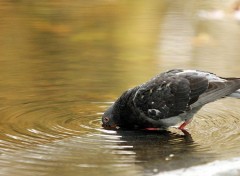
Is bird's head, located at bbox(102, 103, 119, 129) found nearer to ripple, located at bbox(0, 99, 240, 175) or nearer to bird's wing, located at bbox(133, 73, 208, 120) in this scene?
ripple, located at bbox(0, 99, 240, 175)

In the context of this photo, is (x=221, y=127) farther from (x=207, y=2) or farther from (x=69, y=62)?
(x=207, y=2)

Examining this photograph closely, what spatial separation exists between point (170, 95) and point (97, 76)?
198cm

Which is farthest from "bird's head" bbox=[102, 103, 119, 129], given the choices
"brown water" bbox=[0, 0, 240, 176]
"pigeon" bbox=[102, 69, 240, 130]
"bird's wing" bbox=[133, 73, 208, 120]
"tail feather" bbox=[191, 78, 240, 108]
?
"tail feather" bbox=[191, 78, 240, 108]

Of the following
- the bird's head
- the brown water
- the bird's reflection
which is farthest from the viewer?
the bird's head

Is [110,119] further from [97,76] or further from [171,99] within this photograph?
[97,76]

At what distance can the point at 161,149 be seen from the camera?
20.0 feet

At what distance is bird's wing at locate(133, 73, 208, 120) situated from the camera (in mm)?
6797

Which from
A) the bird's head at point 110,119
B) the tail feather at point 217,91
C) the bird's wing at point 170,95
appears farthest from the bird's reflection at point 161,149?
the tail feather at point 217,91

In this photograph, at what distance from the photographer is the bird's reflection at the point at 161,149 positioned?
Result: 5.45 meters

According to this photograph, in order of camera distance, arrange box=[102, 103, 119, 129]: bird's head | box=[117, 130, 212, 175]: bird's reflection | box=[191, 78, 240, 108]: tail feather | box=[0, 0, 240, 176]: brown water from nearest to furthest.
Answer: box=[117, 130, 212, 175]: bird's reflection
box=[0, 0, 240, 176]: brown water
box=[191, 78, 240, 108]: tail feather
box=[102, 103, 119, 129]: bird's head

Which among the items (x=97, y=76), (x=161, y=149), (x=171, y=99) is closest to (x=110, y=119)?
(x=171, y=99)

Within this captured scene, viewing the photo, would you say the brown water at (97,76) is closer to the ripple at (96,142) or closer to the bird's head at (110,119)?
the ripple at (96,142)

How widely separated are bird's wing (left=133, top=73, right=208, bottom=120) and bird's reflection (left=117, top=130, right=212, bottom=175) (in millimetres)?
227

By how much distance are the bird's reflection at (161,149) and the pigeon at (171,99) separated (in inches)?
5.7
